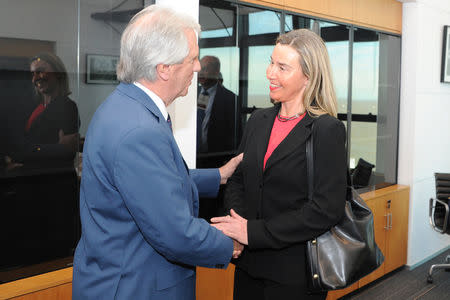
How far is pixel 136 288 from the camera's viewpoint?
141cm

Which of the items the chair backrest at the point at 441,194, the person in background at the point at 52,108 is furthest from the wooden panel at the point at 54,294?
the chair backrest at the point at 441,194

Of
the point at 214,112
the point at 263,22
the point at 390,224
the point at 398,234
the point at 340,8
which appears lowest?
the point at 398,234

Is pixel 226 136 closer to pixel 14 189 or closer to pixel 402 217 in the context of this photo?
pixel 14 189

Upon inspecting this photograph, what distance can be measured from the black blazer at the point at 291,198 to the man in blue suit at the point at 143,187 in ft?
0.97

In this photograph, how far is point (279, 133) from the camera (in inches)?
75.0

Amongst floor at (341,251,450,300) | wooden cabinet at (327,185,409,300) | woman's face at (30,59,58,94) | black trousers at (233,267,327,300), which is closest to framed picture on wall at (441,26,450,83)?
wooden cabinet at (327,185,409,300)

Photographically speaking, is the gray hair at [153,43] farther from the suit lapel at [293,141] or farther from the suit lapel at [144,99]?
the suit lapel at [293,141]

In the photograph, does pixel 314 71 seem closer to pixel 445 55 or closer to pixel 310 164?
pixel 310 164

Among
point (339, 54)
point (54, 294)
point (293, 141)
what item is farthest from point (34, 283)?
point (339, 54)

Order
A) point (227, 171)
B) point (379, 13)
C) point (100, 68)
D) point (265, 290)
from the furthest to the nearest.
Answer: point (379, 13)
point (100, 68)
point (227, 171)
point (265, 290)

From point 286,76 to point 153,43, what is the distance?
64 centimetres

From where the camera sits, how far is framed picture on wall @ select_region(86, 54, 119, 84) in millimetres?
2438

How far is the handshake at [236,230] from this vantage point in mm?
1767

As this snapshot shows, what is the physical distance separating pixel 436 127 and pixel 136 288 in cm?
463
